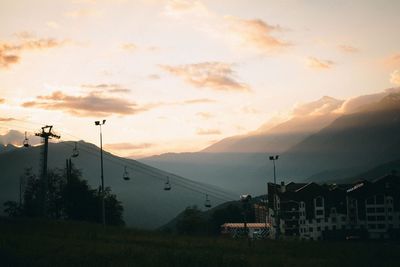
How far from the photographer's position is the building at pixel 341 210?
103 m

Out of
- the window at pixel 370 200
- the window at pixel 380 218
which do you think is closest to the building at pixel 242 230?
the window at pixel 370 200

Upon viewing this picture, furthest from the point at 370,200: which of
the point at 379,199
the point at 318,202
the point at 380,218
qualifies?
the point at 318,202

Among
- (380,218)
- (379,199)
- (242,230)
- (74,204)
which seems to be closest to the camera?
(74,204)

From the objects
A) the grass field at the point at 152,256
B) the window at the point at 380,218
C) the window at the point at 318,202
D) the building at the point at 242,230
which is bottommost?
the building at the point at 242,230

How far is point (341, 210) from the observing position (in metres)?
107

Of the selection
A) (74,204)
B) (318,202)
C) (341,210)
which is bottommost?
(341,210)

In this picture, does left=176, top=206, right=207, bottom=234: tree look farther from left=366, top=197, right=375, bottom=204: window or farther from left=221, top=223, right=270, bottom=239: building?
left=366, top=197, right=375, bottom=204: window

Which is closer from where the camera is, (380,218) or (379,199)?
(380,218)

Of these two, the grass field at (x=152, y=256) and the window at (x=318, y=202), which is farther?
the window at (x=318, y=202)

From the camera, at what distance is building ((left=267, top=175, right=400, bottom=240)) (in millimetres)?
103438

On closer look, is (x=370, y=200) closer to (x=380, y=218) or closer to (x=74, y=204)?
(x=380, y=218)

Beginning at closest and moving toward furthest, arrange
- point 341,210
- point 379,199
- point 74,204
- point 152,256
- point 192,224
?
point 152,256
point 74,204
point 379,199
point 341,210
point 192,224

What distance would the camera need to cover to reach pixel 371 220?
104000 millimetres

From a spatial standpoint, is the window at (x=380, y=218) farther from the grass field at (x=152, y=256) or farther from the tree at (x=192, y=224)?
the grass field at (x=152, y=256)
